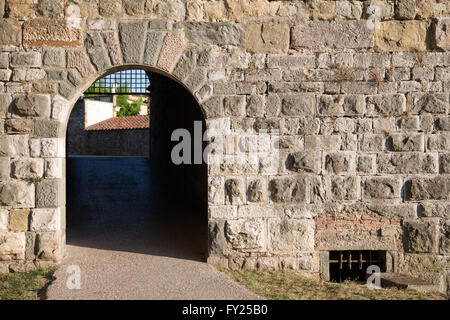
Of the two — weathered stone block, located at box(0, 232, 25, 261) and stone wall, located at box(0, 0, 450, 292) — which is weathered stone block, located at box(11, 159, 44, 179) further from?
weathered stone block, located at box(0, 232, 25, 261)

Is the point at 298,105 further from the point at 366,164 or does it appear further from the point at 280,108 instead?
the point at 366,164

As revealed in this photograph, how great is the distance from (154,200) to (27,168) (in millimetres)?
4034

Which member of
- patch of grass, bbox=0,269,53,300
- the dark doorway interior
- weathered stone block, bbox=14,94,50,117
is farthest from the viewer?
the dark doorway interior

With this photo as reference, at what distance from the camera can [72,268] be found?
4.02 meters

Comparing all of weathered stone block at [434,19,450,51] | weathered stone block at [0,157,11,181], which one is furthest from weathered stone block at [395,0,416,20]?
weathered stone block at [0,157,11,181]

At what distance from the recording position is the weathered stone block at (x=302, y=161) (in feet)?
14.1

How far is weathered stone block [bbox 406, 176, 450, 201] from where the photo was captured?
4.38 m

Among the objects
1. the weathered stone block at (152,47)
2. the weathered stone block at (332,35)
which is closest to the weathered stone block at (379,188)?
the weathered stone block at (332,35)

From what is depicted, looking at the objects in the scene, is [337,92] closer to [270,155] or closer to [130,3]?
[270,155]

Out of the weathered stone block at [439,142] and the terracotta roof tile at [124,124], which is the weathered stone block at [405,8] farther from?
the terracotta roof tile at [124,124]

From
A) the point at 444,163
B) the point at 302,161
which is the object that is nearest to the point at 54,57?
the point at 302,161

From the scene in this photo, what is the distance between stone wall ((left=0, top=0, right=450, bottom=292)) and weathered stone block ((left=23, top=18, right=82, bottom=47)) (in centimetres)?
1

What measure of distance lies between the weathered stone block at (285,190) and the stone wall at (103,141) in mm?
18912

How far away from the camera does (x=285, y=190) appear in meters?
4.30
